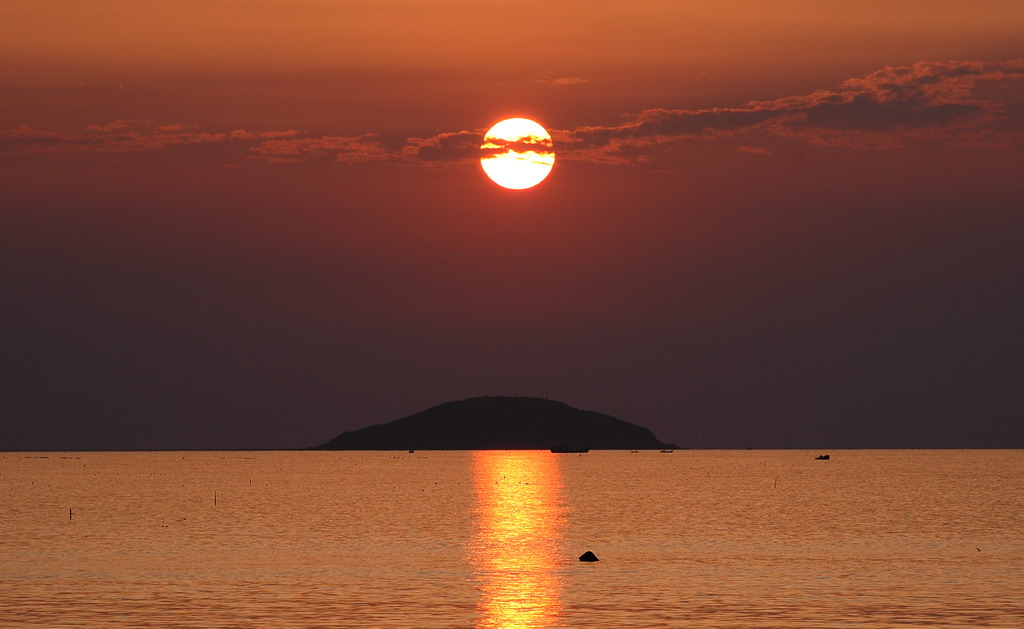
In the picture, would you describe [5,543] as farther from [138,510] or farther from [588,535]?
[138,510]

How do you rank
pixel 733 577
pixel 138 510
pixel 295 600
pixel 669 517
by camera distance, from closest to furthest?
1. pixel 295 600
2. pixel 733 577
3. pixel 669 517
4. pixel 138 510

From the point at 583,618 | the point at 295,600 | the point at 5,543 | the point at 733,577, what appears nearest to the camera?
the point at 583,618

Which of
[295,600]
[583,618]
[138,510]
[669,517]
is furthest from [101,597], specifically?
[138,510]

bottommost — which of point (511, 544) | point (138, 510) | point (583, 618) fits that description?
point (583, 618)

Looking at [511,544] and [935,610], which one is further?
[511,544]

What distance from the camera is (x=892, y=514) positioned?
171750mm

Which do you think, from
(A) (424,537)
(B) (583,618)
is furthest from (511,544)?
(B) (583,618)

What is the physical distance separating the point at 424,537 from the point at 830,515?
60010mm

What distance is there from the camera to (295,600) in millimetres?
80188

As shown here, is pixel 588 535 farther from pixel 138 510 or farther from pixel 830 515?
pixel 138 510

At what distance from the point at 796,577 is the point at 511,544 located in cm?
3629

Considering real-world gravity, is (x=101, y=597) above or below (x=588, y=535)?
below

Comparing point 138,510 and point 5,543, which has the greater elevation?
point 138,510

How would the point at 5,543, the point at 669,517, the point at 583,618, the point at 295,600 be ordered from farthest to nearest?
the point at 669,517 < the point at 5,543 < the point at 295,600 < the point at 583,618
